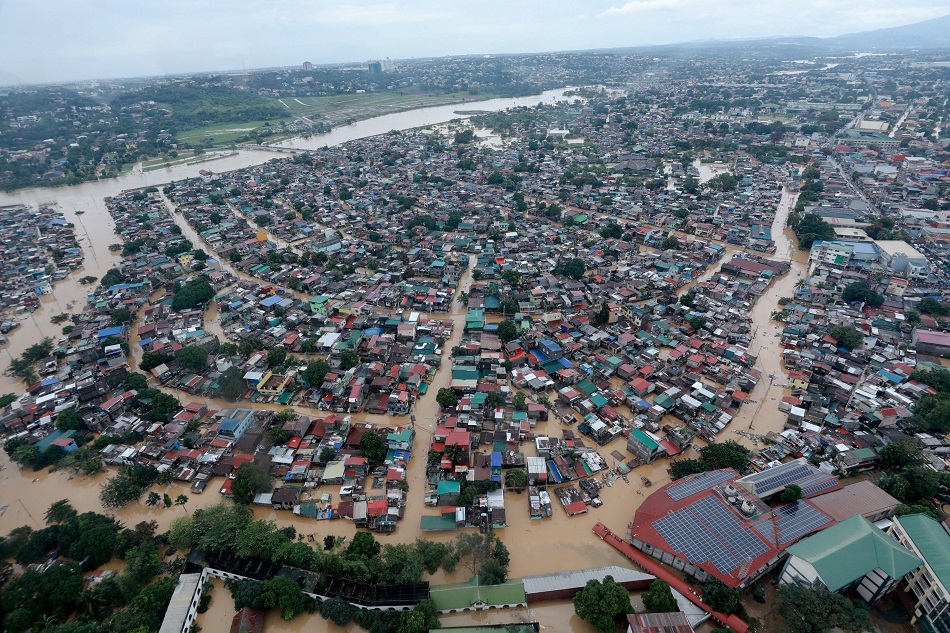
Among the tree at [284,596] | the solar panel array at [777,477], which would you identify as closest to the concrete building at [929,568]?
the solar panel array at [777,477]

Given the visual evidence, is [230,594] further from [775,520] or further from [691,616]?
[775,520]

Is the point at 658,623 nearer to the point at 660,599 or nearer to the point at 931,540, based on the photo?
the point at 660,599

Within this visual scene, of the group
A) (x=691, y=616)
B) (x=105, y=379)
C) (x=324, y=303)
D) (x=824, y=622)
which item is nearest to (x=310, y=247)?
(x=324, y=303)

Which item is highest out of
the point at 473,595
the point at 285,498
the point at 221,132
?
the point at 221,132

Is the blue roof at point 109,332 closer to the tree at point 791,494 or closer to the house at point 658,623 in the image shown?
the house at point 658,623

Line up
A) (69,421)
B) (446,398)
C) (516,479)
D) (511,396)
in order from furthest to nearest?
(511,396), (446,398), (69,421), (516,479)

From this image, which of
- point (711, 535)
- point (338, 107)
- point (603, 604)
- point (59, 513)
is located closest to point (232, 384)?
point (59, 513)
